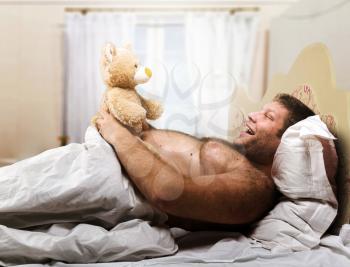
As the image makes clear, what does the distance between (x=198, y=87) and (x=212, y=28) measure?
25.4 inches

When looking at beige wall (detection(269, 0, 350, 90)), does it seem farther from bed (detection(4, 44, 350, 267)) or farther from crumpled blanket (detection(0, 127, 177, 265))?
crumpled blanket (detection(0, 127, 177, 265))

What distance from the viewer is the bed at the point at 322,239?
815 mm

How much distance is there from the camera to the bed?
0.81 m

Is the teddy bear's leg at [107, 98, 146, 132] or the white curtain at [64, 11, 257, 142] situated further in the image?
the white curtain at [64, 11, 257, 142]

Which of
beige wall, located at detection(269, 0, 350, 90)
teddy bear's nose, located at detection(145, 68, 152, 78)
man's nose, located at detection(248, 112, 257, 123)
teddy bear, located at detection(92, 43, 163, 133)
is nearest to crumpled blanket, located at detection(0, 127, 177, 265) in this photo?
teddy bear, located at detection(92, 43, 163, 133)

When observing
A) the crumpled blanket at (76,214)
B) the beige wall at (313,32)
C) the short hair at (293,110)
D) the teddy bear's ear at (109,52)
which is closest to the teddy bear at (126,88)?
the teddy bear's ear at (109,52)

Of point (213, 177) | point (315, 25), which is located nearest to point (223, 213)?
point (213, 177)

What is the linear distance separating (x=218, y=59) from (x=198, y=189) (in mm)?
814

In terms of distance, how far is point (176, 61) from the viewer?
1310 mm

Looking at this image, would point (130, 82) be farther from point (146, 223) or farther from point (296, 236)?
point (296, 236)

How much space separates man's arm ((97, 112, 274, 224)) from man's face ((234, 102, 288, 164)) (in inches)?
1.9

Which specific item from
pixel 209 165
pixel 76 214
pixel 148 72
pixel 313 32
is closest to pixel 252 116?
pixel 209 165

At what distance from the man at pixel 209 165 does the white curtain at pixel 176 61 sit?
0.29 feet

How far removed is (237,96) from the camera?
1.20 m
